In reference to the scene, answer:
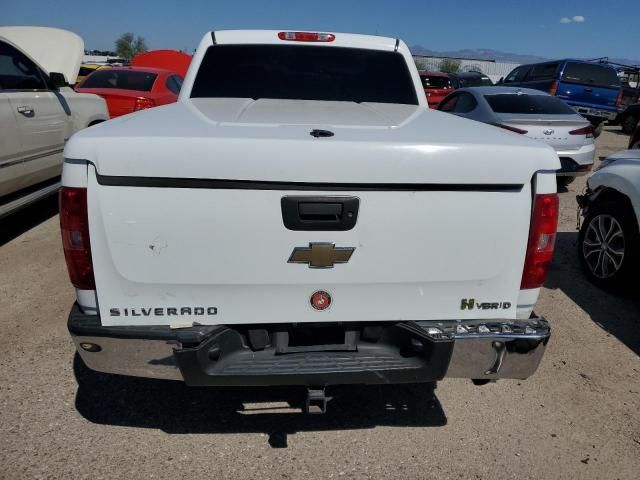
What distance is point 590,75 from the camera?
14.4 metres

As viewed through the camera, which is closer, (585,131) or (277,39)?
(277,39)

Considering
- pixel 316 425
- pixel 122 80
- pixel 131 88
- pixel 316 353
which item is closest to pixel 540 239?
pixel 316 353

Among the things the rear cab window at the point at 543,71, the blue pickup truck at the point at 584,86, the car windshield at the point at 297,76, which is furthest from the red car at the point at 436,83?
the car windshield at the point at 297,76

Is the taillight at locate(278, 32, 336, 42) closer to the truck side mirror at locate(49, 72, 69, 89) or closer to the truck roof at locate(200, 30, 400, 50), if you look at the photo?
the truck roof at locate(200, 30, 400, 50)

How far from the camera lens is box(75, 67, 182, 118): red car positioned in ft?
27.3

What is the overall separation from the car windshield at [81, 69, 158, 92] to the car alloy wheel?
24.9ft

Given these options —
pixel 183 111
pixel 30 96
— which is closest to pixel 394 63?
pixel 183 111

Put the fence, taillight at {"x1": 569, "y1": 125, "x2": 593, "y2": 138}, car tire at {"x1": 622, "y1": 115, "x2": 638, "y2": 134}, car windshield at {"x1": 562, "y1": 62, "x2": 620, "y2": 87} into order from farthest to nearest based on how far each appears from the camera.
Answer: the fence → car tire at {"x1": 622, "y1": 115, "x2": 638, "y2": 134} → car windshield at {"x1": 562, "y1": 62, "x2": 620, "y2": 87} → taillight at {"x1": 569, "y1": 125, "x2": 593, "y2": 138}

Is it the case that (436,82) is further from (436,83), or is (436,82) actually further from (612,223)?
(612,223)

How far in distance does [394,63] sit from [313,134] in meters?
2.32

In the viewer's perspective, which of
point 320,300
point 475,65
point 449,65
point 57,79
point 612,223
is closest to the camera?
point 320,300

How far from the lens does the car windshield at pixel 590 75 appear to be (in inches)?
556

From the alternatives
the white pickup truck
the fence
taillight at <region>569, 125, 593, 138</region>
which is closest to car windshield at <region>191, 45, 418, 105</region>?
the white pickup truck

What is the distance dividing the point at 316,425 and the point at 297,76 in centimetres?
255
